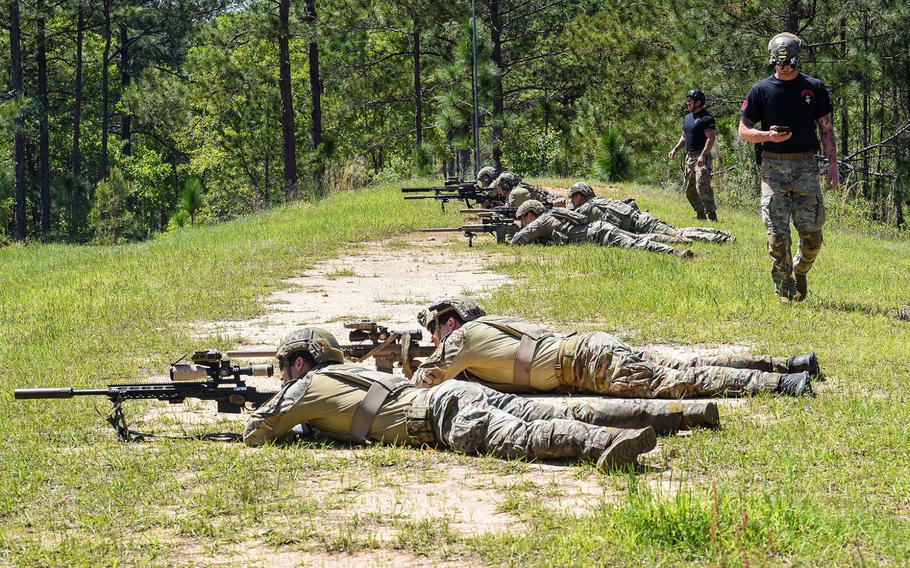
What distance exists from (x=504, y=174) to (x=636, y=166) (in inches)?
468

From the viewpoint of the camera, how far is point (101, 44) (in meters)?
49.8

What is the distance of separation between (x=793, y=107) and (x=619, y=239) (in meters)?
5.58

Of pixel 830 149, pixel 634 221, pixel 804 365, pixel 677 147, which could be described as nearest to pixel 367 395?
pixel 804 365

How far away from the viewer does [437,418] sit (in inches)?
231

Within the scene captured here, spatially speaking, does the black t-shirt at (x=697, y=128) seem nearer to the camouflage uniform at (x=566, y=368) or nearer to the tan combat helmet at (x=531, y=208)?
the tan combat helmet at (x=531, y=208)

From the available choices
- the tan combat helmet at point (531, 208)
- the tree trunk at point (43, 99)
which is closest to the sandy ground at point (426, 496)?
the tan combat helmet at point (531, 208)

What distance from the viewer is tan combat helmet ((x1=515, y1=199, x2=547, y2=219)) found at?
16078 millimetres

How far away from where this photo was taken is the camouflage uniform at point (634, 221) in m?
15.3

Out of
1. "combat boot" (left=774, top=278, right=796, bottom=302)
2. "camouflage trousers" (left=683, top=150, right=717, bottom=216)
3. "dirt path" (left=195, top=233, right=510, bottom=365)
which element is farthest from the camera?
"camouflage trousers" (left=683, top=150, right=717, bottom=216)

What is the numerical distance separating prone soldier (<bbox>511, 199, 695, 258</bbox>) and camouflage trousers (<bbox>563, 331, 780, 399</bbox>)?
784 centimetres

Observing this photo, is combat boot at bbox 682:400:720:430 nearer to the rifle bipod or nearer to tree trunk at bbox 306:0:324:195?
the rifle bipod

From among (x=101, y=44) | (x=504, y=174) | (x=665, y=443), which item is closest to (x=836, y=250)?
(x=504, y=174)

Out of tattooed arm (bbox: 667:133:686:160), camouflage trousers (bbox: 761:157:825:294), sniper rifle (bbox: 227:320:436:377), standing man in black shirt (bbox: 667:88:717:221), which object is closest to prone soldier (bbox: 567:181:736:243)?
tattooed arm (bbox: 667:133:686:160)

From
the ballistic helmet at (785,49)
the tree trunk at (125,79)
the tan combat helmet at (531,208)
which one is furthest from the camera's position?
the tree trunk at (125,79)
